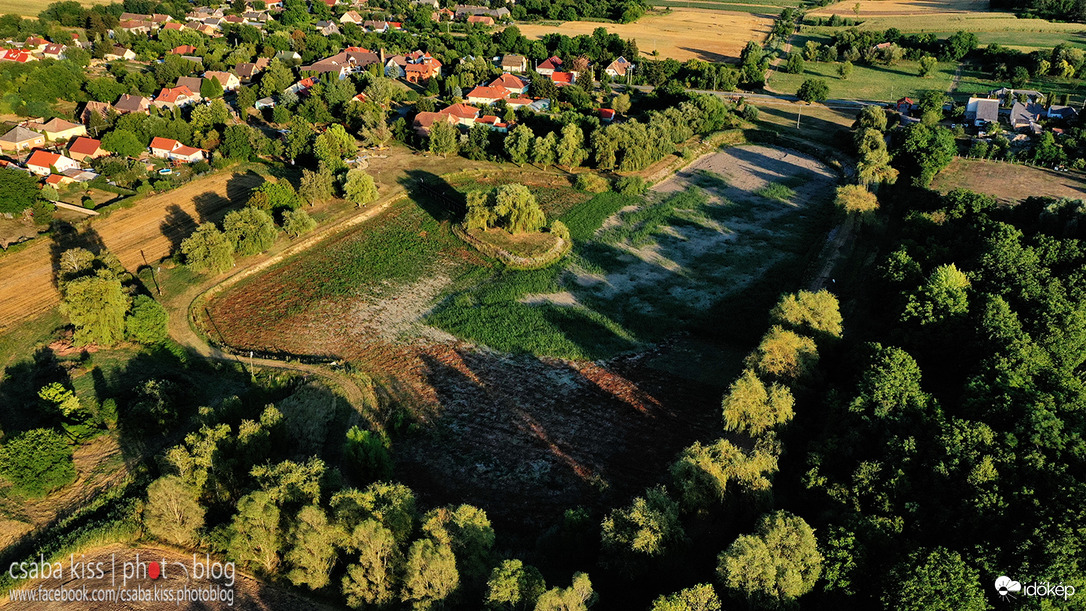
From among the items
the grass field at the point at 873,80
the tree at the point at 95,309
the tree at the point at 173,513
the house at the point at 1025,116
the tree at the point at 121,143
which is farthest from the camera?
the grass field at the point at 873,80

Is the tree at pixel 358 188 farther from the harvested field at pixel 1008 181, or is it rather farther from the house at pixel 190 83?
the harvested field at pixel 1008 181

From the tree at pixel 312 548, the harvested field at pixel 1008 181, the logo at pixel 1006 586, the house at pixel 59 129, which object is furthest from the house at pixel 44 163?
the harvested field at pixel 1008 181

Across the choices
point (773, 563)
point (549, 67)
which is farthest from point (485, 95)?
point (773, 563)

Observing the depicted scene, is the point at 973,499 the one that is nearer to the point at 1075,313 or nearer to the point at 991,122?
the point at 1075,313

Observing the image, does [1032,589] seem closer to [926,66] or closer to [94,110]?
[94,110]

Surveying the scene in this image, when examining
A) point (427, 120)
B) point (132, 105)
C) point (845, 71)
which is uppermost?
point (845, 71)

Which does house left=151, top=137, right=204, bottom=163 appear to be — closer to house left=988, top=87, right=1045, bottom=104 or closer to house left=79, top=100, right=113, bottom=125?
house left=79, top=100, right=113, bottom=125

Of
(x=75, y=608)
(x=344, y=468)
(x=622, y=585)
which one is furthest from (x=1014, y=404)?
(x=75, y=608)
